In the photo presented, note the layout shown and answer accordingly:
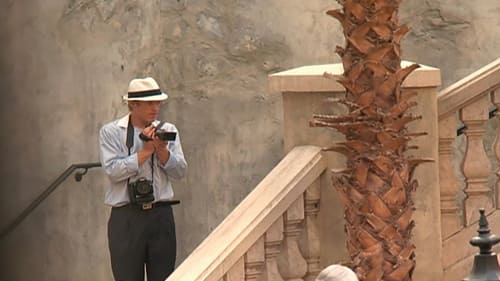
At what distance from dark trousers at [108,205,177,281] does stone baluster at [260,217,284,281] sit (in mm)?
1709

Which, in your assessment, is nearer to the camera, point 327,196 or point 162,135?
point 327,196

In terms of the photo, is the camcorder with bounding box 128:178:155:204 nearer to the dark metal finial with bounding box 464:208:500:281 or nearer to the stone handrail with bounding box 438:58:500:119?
the stone handrail with bounding box 438:58:500:119

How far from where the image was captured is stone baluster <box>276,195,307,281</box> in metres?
6.50

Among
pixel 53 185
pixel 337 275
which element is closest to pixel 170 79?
pixel 53 185

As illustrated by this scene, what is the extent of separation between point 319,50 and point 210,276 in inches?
163

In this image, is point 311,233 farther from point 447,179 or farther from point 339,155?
point 447,179

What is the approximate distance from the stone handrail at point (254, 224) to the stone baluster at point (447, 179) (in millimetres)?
578

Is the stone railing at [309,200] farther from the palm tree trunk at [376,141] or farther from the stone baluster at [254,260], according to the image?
the palm tree trunk at [376,141]

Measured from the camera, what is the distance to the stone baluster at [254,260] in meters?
6.34

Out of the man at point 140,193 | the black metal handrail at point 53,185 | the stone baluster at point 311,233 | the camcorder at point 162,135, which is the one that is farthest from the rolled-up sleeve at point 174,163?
the black metal handrail at point 53,185

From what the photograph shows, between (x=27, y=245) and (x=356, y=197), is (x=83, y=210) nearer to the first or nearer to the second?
(x=27, y=245)

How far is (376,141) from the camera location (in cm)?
606

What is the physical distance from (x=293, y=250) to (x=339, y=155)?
0.49m

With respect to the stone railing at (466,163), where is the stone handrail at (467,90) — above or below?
above
